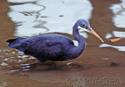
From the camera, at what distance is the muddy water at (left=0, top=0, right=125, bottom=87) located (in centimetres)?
615

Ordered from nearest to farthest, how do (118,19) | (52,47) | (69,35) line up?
(52,47) < (69,35) < (118,19)

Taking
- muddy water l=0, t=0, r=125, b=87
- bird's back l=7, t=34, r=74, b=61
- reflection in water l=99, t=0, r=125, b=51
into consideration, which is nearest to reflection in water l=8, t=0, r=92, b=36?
muddy water l=0, t=0, r=125, b=87

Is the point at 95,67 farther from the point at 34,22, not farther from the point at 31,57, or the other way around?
the point at 34,22

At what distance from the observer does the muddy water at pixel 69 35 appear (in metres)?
6.15

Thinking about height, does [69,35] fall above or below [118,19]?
below

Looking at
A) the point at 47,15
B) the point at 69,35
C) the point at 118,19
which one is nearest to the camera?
the point at 69,35

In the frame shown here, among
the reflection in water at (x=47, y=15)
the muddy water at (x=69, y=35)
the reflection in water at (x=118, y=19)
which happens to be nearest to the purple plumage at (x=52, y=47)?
the muddy water at (x=69, y=35)

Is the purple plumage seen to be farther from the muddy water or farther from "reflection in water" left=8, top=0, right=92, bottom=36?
"reflection in water" left=8, top=0, right=92, bottom=36

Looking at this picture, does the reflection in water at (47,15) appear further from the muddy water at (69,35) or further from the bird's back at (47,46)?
the bird's back at (47,46)

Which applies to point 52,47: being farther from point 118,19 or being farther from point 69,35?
point 118,19

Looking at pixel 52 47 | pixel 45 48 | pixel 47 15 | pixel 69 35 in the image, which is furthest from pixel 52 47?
pixel 47 15

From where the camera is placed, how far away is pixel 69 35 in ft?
26.9

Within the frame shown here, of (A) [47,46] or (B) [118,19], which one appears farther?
(B) [118,19]

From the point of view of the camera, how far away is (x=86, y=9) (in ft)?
32.1
